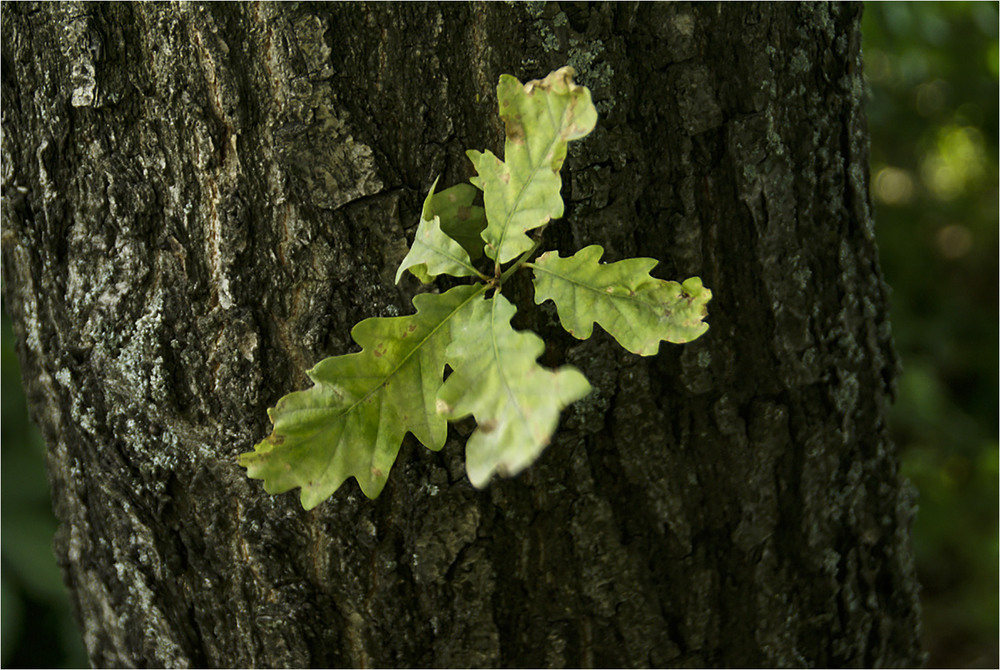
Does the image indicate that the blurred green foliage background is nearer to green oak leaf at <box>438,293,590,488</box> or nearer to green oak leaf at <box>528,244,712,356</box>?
green oak leaf at <box>528,244,712,356</box>

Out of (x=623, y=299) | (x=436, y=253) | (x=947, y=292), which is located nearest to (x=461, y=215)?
(x=436, y=253)

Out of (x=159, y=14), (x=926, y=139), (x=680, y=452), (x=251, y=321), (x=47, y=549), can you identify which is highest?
(x=926, y=139)

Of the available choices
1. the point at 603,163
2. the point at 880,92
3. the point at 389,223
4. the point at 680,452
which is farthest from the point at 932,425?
the point at 389,223

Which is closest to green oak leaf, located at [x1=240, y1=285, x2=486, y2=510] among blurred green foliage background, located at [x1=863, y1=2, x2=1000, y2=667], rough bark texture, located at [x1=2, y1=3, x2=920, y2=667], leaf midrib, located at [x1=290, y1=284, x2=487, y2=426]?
leaf midrib, located at [x1=290, y1=284, x2=487, y2=426]

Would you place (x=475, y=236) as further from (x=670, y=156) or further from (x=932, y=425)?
(x=932, y=425)

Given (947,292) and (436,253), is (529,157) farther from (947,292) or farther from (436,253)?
(947,292)
